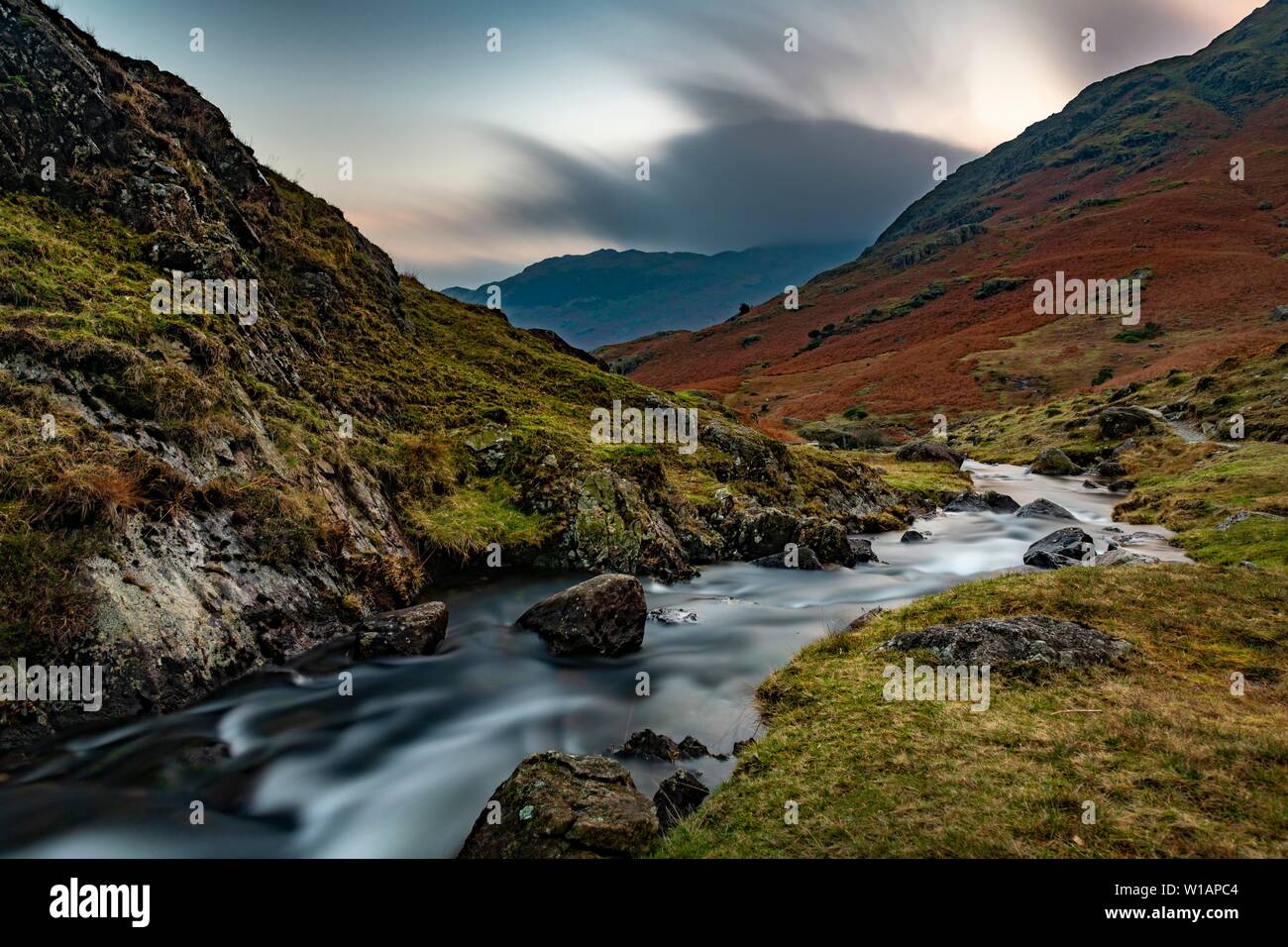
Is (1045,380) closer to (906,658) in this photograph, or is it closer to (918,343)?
(918,343)

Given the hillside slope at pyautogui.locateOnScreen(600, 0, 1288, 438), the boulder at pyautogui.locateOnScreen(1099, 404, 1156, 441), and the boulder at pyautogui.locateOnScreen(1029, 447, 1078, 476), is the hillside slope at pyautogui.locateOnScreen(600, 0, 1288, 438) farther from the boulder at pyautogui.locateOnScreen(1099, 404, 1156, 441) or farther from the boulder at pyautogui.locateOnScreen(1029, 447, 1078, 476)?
the boulder at pyautogui.locateOnScreen(1029, 447, 1078, 476)

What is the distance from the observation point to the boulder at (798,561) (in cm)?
2166

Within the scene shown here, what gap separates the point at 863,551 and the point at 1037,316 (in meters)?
113

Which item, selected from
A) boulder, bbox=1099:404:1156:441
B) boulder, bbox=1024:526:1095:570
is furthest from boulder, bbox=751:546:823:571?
boulder, bbox=1099:404:1156:441

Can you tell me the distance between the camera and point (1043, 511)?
3212 centimetres

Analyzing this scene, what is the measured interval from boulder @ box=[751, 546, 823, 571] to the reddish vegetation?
30998 millimetres

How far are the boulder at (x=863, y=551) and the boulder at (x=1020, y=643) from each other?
1156 centimetres

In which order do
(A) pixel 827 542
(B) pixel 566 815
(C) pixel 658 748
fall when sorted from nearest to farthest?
(B) pixel 566 815
(C) pixel 658 748
(A) pixel 827 542

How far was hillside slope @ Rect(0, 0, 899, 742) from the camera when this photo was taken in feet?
31.0

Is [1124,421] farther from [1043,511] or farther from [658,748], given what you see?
[658,748]

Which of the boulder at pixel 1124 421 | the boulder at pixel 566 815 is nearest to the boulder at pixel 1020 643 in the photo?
the boulder at pixel 566 815

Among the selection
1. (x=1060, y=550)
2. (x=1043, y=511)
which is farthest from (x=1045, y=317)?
(x=1060, y=550)
